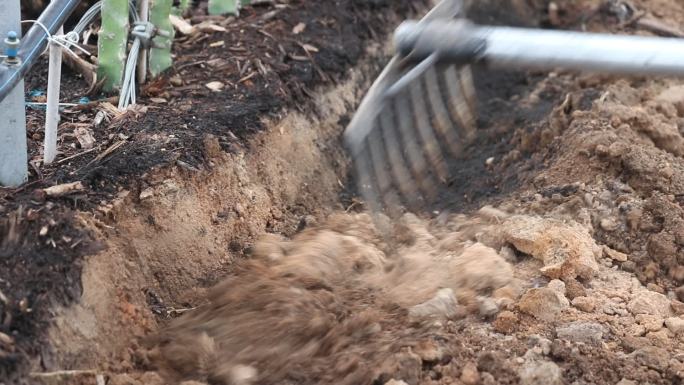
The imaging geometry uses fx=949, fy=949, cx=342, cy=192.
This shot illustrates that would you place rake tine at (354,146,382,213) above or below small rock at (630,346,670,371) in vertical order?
above

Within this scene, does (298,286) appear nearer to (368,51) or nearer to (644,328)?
(644,328)

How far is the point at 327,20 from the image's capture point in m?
6.09

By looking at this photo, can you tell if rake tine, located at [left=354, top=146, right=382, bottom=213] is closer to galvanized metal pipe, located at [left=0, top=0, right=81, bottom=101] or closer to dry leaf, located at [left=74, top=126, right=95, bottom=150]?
dry leaf, located at [left=74, top=126, right=95, bottom=150]

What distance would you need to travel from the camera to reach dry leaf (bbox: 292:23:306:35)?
585 cm

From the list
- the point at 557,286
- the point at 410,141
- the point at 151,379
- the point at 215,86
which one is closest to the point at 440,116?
the point at 410,141

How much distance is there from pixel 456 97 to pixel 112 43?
70.2 inches

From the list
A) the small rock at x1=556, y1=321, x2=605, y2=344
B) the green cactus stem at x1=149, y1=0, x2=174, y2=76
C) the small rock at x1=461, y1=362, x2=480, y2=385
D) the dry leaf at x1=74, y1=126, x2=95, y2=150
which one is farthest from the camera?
the green cactus stem at x1=149, y1=0, x2=174, y2=76

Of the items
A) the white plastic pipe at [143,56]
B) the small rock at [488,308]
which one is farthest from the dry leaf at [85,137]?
the small rock at [488,308]

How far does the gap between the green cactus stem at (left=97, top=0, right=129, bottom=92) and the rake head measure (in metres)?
1.42

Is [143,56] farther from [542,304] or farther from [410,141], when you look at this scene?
[542,304]

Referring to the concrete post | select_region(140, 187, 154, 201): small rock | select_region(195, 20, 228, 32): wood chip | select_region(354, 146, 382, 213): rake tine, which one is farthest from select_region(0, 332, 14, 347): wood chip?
select_region(195, 20, 228, 32): wood chip

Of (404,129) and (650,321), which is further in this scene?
(404,129)

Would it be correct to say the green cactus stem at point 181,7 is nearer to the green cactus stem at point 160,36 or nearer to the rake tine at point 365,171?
the green cactus stem at point 160,36

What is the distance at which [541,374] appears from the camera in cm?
363
